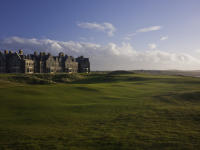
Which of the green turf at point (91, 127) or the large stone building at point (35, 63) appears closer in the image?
the green turf at point (91, 127)

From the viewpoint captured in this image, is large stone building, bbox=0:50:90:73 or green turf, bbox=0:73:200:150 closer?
green turf, bbox=0:73:200:150

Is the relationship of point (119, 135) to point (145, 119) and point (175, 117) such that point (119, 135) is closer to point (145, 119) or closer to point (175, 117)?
point (145, 119)

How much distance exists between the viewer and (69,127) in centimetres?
1524

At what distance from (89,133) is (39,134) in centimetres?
390

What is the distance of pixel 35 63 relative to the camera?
91812 mm

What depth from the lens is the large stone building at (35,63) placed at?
82.2m

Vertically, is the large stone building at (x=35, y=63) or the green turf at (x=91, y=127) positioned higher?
the large stone building at (x=35, y=63)

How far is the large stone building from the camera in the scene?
82188 millimetres

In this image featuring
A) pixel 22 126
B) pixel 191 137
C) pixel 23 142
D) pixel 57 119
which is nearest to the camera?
pixel 23 142

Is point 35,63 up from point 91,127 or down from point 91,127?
up

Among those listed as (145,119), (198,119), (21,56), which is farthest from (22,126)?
(21,56)

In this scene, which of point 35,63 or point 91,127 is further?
point 35,63

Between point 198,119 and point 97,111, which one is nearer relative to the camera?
point 198,119

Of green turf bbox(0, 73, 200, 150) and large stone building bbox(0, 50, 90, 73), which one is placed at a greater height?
large stone building bbox(0, 50, 90, 73)
